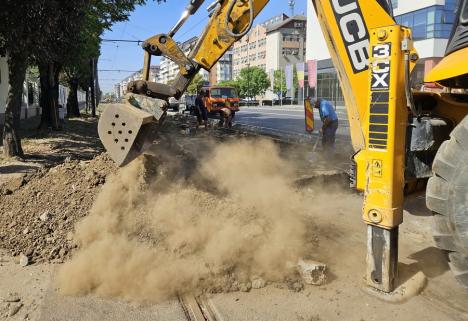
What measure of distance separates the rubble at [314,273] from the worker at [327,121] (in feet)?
21.9

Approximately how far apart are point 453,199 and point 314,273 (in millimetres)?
1590

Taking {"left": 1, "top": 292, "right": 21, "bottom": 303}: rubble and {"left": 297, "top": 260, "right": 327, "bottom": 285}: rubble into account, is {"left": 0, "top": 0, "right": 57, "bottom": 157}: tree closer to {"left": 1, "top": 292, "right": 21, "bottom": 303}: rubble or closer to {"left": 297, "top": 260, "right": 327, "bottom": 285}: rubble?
{"left": 1, "top": 292, "right": 21, "bottom": 303}: rubble

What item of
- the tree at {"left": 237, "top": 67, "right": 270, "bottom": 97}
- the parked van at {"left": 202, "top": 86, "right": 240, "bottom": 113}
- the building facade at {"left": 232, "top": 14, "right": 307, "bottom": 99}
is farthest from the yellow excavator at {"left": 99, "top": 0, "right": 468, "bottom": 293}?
the building facade at {"left": 232, "top": 14, "right": 307, "bottom": 99}

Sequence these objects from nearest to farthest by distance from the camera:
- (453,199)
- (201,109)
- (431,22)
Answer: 1. (453,199)
2. (201,109)
3. (431,22)

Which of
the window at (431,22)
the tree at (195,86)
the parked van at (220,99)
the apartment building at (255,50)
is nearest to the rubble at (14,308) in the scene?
the tree at (195,86)

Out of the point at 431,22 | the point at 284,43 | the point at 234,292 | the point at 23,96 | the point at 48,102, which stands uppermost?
the point at 284,43

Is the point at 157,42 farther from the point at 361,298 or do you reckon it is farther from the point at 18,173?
the point at 18,173

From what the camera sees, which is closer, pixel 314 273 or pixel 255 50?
pixel 314 273

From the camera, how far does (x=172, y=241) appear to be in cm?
434

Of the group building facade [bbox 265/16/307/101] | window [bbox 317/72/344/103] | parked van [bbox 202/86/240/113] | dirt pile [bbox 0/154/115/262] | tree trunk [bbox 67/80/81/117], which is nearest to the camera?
dirt pile [bbox 0/154/115/262]

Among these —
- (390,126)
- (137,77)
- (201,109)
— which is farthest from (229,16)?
(201,109)

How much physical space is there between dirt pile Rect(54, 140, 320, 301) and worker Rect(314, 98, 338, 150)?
5158mm

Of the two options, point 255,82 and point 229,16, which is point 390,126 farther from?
point 255,82

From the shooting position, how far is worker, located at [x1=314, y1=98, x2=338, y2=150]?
10.3 m
